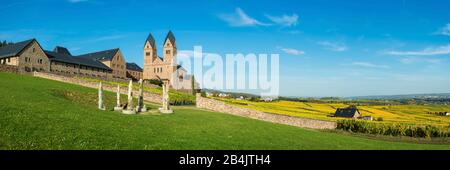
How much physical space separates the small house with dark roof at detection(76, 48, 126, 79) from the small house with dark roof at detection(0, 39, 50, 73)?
25.4 metres

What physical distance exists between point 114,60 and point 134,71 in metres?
15.3

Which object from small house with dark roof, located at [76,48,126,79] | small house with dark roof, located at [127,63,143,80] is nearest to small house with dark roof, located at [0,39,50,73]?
small house with dark roof, located at [76,48,126,79]

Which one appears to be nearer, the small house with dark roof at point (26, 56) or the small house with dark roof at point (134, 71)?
the small house with dark roof at point (26, 56)

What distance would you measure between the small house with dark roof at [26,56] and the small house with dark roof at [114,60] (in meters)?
25.4

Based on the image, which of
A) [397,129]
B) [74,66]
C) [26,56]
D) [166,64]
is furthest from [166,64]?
[397,129]

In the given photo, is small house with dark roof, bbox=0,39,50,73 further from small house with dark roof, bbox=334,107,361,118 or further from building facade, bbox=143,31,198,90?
small house with dark roof, bbox=334,107,361,118

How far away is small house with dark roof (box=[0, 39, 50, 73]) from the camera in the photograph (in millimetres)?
62750

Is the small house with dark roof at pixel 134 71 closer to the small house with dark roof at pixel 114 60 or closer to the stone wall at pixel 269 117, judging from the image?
the small house with dark roof at pixel 114 60

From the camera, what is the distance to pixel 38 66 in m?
67.8

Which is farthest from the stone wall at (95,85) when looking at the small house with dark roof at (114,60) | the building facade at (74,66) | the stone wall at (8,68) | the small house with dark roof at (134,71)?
the small house with dark roof at (134,71)

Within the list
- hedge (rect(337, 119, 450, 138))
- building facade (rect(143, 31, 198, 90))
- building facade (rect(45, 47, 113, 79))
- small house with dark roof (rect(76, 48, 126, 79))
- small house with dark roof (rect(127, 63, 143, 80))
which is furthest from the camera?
small house with dark roof (rect(127, 63, 143, 80))

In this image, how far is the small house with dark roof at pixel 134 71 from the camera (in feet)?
361
